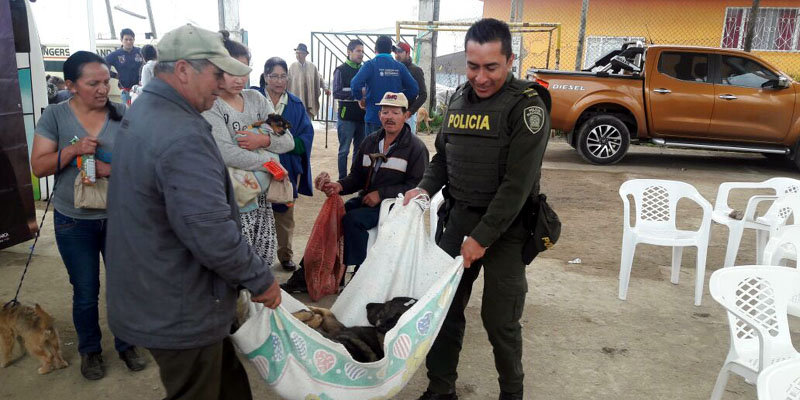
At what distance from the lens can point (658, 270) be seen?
4.94 meters

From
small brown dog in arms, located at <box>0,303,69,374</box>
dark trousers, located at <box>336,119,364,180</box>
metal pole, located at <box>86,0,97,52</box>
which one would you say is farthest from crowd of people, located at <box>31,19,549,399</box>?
metal pole, located at <box>86,0,97,52</box>

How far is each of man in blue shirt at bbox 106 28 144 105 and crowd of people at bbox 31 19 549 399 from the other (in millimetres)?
7152

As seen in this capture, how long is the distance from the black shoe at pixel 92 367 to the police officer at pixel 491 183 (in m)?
1.72

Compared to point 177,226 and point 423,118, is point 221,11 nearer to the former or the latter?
point 423,118

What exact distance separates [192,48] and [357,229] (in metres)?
2.40

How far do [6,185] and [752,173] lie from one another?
32.9 feet

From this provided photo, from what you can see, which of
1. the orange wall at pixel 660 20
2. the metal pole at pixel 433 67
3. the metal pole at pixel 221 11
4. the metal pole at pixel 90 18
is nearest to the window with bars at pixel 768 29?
the orange wall at pixel 660 20

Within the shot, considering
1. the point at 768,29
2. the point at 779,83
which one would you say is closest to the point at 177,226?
the point at 779,83

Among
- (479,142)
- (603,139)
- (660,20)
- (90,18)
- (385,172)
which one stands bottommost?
(603,139)

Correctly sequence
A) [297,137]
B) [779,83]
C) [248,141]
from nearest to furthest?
[248,141]
[297,137]
[779,83]

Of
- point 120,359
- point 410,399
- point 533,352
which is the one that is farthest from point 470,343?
point 120,359

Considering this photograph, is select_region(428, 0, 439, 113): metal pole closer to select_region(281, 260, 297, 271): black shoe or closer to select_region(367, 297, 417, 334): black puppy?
select_region(281, 260, 297, 271): black shoe

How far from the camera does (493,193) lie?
2.59 m

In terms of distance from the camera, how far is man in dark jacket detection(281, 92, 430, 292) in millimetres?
4004
